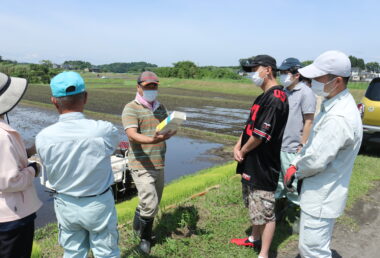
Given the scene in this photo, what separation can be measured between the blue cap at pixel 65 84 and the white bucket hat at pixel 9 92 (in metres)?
0.42

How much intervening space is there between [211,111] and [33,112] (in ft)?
37.8

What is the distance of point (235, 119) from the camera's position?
17.1 m

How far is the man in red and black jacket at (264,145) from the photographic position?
A: 9.18ft

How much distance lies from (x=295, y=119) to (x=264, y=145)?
1048mm

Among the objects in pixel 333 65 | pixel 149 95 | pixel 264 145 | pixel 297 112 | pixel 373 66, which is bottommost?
pixel 264 145

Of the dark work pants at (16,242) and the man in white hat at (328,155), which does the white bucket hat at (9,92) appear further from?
the man in white hat at (328,155)

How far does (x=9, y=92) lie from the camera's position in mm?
2121

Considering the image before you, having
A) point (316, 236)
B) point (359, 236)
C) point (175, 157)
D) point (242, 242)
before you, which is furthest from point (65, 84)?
point (175, 157)

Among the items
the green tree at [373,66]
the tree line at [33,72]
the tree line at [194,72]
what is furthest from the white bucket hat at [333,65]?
the green tree at [373,66]

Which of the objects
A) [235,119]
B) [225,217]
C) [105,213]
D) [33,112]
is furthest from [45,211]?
[33,112]

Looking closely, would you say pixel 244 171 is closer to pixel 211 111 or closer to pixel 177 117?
pixel 177 117

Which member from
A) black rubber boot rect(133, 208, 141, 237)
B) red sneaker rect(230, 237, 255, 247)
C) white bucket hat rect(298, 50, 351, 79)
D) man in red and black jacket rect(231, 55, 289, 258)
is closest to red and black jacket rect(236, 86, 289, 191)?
man in red and black jacket rect(231, 55, 289, 258)

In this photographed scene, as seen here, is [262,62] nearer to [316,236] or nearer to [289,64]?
[289,64]

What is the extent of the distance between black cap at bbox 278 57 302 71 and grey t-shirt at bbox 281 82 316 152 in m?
0.29
